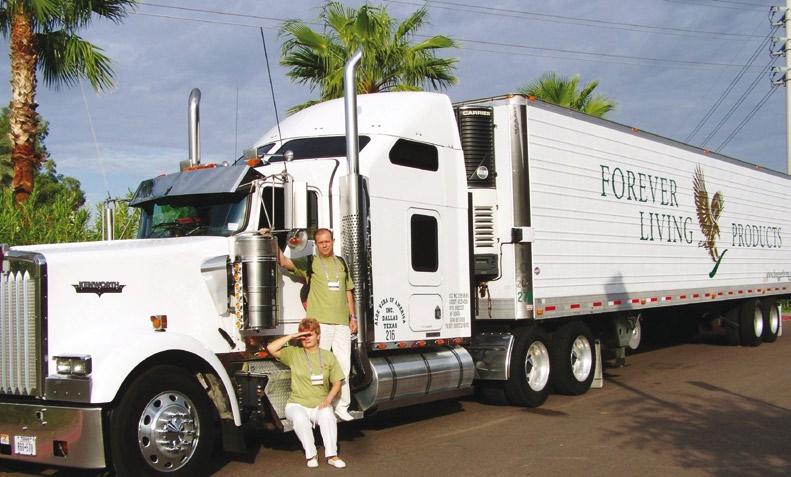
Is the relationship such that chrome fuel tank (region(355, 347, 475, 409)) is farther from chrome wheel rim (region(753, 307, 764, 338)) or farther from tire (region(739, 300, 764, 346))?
chrome wheel rim (region(753, 307, 764, 338))

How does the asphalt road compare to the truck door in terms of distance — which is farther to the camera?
the truck door

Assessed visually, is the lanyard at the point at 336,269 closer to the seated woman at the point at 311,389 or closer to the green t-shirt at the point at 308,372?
the seated woman at the point at 311,389

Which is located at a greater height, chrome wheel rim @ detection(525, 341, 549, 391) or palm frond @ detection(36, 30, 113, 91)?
palm frond @ detection(36, 30, 113, 91)

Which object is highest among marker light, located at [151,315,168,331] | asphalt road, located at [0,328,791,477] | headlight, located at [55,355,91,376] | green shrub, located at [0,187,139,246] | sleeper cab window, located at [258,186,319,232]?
green shrub, located at [0,187,139,246]

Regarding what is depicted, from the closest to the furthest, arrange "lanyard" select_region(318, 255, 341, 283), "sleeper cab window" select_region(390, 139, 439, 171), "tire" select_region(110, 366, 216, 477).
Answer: "tire" select_region(110, 366, 216, 477) → "lanyard" select_region(318, 255, 341, 283) → "sleeper cab window" select_region(390, 139, 439, 171)

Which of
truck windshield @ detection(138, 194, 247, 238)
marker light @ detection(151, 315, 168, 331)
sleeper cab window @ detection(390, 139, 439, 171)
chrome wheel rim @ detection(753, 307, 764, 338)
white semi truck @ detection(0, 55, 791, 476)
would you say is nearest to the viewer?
white semi truck @ detection(0, 55, 791, 476)

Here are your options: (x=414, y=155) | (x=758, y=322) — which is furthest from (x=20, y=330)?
(x=758, y=322)

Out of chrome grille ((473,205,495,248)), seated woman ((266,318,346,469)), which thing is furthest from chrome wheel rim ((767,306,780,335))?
seated woman ((266,318,346,469))

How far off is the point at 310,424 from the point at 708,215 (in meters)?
10.8

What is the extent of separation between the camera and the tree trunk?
1463 cm

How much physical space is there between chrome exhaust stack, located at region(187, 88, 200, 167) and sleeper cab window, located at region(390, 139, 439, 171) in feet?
6.80

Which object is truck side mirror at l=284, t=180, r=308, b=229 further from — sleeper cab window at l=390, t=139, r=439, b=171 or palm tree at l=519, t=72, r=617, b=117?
palm tree at l=519, t=72, r=617, b=117

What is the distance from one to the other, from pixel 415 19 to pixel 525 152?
25.1 ft

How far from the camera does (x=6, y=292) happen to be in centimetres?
652
